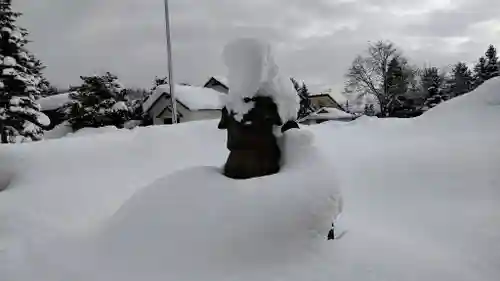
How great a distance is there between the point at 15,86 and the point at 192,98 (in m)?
6.75

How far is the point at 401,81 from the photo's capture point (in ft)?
→ 78.0

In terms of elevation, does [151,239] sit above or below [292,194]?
below

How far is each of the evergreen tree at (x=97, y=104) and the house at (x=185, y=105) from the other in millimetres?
2440

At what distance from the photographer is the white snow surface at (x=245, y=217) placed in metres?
2.49

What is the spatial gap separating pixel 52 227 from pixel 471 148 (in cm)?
604

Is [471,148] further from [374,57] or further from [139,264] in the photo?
[374,57]

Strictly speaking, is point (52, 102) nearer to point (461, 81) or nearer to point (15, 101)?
point (15, 101)

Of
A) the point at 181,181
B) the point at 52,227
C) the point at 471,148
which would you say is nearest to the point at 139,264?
the point at 181,181

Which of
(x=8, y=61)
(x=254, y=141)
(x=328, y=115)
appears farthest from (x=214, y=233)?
(x=328, y=115)

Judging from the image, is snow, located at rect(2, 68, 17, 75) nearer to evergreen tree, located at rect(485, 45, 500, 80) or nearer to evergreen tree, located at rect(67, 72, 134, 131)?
evergreen tree, located at rect(67, 72, 134, 131)

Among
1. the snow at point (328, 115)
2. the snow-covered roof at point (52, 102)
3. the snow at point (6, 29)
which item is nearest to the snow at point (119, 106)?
the snow at point (6, 29)

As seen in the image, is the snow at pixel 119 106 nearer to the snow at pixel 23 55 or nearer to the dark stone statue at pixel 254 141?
the snow at pixel 23 55

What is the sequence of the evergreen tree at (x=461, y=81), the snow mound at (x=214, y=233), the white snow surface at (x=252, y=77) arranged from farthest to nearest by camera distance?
1. the evergreen tree at (x=461, y=81)
2. the white snow surface at (x=252, y=77)
3. the snow mound at (x=214, y=233)

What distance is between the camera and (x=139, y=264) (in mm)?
2529
